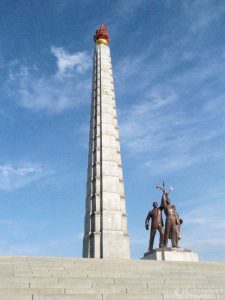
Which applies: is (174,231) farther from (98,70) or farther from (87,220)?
(98,70)

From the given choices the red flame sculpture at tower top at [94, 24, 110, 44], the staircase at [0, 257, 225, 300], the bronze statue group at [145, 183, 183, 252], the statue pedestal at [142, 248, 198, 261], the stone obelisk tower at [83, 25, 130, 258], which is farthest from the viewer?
the red flame sculpture at tower top at [94, 24, 110, 44]

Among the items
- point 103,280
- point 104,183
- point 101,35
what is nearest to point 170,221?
point 104,183

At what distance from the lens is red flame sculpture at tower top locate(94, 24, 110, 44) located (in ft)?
95.7

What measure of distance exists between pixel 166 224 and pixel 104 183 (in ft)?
17.2

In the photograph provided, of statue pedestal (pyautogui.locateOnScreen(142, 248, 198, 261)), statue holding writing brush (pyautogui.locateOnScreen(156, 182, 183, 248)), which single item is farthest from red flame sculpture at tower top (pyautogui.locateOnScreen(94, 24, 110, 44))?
statue pedestal (pyautogui.locateOnScreen(142, 248, 198, 261))

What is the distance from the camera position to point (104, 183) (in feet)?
72.0

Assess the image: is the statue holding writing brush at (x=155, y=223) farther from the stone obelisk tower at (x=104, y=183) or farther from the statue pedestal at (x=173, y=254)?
the stone obelisk tower at (x=104, y=183)

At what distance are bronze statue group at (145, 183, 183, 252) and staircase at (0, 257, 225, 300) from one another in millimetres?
4114

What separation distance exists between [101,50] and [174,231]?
16452mm

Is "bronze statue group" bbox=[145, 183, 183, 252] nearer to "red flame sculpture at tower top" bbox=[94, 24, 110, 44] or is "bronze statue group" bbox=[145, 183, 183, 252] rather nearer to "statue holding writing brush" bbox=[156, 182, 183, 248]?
"statue holding writing brush" bbox=[156, 182, 183, 248]

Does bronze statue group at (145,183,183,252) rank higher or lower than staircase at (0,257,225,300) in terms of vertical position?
higher

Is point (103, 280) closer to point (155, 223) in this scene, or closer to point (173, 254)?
point (173, 254)

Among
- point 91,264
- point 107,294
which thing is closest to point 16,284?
point 107,294

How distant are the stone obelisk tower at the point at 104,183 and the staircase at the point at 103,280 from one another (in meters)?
6.69
